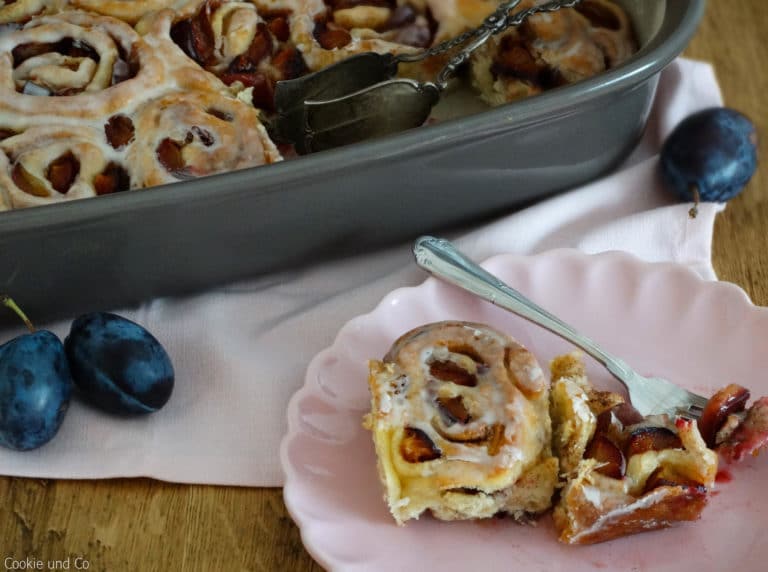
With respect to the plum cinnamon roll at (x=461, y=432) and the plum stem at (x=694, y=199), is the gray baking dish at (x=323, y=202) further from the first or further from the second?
the plum cinnamon roll at (x=461, y=432)

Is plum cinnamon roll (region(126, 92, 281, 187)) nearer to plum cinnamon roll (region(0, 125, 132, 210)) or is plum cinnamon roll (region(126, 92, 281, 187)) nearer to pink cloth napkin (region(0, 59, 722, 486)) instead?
plum cinnamon roll (region(0, 125, 132, 210))

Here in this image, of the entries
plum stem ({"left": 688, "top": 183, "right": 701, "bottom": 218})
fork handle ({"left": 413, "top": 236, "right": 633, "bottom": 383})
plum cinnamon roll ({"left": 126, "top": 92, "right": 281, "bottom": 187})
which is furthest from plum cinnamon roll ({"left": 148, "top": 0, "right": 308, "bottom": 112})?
plum stem ({"left": 688, "top": 183, "right": 701, "bottom": 218})

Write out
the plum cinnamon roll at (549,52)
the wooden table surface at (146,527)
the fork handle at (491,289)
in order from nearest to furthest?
the wooden table surface at (146,527) < the fork handle at (491,289) < the plum cinnamon roll at (549,52)

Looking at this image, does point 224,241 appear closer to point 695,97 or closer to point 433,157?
point 433,157

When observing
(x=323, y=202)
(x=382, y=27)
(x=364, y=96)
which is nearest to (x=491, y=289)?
(x=323, y=202)

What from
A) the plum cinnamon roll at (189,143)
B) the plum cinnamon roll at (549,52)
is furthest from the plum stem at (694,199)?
the plum cinnamon roll at (189,143)

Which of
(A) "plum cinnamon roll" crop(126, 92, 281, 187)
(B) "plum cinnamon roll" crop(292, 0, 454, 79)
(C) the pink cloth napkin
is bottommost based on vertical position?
(C) the pink cloth napkin

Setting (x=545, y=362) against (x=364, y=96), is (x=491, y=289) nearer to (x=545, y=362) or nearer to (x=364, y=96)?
(x=545, y=362)
